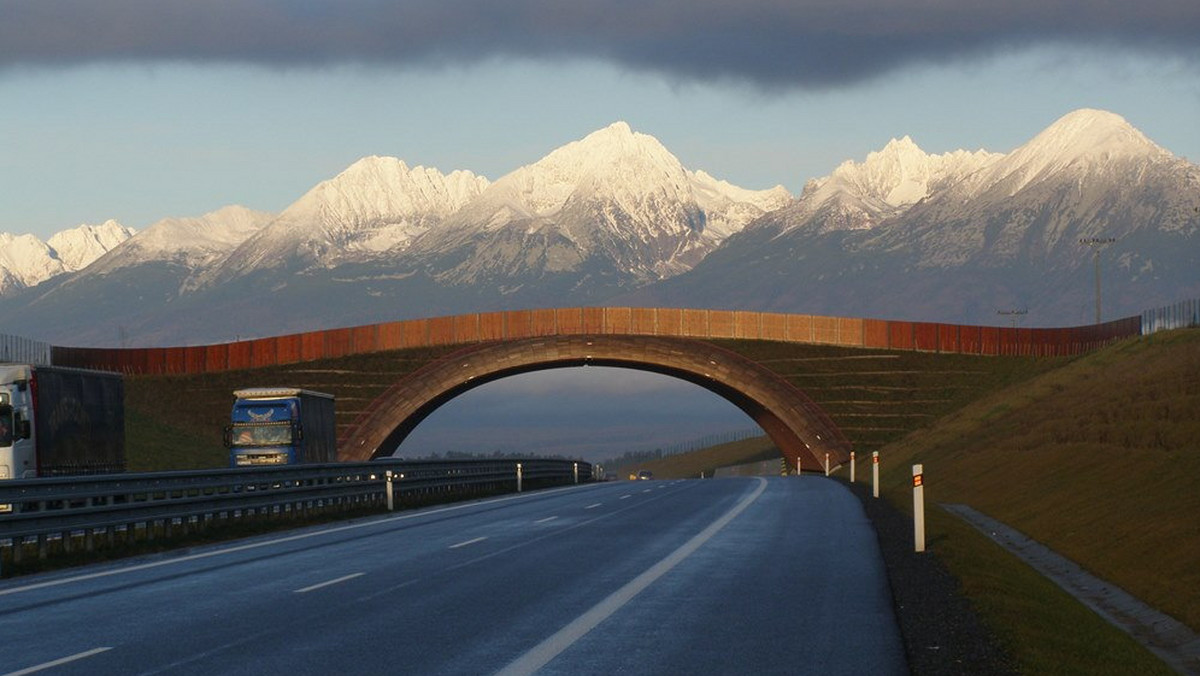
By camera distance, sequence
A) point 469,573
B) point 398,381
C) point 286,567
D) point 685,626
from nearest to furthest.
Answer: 1. point 685,626
2. point 469,573
3. point 286,567
4. point 398,381

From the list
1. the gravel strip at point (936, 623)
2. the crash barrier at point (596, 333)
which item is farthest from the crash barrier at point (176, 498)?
the crash barrier at point (596, 333)

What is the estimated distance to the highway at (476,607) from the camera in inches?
510

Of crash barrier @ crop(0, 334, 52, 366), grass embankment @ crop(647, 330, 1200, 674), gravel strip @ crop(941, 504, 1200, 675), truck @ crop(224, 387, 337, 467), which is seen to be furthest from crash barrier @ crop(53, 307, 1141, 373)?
gravel strip @ crop(941, 504, 1200, 675)

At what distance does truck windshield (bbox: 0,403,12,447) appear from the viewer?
32.8 meters

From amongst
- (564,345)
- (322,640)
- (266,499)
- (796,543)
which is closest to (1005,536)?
(796,543)

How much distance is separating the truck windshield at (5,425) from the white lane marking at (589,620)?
50.4 feet

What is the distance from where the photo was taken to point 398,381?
104500 millimetres

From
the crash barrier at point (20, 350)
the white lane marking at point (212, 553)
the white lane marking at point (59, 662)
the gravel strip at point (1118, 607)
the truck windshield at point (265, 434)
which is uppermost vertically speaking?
the crash barrier at point (20, 350)

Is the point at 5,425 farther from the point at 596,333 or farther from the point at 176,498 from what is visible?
the point at 596,333

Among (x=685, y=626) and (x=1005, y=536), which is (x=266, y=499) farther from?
(x=685, y=626)

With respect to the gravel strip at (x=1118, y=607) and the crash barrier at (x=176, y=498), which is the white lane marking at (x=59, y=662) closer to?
the crash barrier at (x=176, y=498)

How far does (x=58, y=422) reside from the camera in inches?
1403

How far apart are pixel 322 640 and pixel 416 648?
993 mm

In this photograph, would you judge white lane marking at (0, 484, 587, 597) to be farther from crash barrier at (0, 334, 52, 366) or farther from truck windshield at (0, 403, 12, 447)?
crash barrier at (0, 334, 52, 366)
